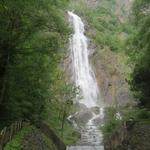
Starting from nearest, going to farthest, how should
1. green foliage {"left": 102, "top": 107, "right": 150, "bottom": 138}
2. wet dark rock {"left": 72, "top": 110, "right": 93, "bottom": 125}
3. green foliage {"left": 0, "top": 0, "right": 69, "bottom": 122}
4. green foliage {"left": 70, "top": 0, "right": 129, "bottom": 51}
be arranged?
1. green foliage {"left": 0, "top": 0, "right": 69, "bottom": 122}
2. green foliage {"left": 102, "top": 107, "right": 150, "bottom": 138}
3. wet dark rock {"left": 72, "top": 110, "right": 93, "bottom": 125}
4. green foliage {"left": 70, "top": 0, "right": 129, "bottom": 51}

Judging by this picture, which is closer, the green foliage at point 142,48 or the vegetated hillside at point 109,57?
the green foliage at point 142,48

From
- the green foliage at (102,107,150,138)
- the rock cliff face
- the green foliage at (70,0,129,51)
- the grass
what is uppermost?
the green foliage at (70,0,129,51)

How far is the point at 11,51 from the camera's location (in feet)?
82.7

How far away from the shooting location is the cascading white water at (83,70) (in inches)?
2704

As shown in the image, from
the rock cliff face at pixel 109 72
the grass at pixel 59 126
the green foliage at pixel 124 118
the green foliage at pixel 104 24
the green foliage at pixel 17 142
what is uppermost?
the green foliage at pixel 104 24

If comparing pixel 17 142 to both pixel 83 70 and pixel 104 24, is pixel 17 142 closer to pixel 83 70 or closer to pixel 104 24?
pixel 83 70

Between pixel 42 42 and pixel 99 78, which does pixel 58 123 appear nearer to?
pixel 99 78

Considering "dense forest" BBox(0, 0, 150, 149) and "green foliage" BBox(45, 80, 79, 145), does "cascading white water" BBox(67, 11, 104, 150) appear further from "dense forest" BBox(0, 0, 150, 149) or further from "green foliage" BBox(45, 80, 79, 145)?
"dense forest" BBox(0, 0, 150, 149)

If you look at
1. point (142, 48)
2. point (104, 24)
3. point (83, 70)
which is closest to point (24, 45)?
point (142, 48)

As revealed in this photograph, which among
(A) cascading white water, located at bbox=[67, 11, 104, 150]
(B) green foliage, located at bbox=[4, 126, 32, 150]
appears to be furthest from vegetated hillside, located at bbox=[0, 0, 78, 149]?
(A) cascading white water, located at bbox=[67, 11, 104, 150]

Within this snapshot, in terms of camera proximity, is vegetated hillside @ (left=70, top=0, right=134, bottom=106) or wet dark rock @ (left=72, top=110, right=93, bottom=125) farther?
vegetated hillside @ (left=70, top=0, right=134, bottom=106)

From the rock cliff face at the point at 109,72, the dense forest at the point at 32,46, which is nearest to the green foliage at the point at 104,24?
the rock cliff face at the point at 109,72

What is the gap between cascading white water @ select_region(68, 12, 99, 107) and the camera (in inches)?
2704

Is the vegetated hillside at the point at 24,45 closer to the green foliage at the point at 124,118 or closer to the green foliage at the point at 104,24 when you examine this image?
the green foliage at the point at 124,118
